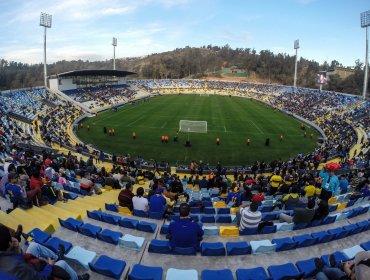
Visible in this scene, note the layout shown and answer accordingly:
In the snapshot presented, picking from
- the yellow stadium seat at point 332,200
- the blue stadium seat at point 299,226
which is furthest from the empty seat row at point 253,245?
the yellow stadium seat at point 332,200

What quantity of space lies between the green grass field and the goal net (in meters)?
0.91

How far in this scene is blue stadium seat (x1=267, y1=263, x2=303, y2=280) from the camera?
217 inches

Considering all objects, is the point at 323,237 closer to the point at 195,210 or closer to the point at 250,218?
the point at 250,218

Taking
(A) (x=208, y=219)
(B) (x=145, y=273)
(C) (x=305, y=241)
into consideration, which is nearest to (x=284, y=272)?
(C) (x=305, y=241)

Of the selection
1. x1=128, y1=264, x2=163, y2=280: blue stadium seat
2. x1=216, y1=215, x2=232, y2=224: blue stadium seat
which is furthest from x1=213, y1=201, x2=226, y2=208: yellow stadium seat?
x1=128, y1=264, x2=163, y2=280: blue stadium seat

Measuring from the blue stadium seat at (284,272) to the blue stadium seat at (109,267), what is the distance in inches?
119

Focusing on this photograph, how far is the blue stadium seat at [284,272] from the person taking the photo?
552cm

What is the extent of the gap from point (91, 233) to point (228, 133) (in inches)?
1270

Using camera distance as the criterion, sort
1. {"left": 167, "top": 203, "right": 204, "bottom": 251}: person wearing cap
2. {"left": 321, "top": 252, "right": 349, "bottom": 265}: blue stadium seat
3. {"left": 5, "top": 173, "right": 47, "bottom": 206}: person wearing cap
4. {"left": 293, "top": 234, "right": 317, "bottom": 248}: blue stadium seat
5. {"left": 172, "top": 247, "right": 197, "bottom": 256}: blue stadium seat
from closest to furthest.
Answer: {"left": 321, "top": 252, "right": 349, "bottom": 265}: blue stadium seat
{"left": 167, "top": 203, "right": 204, "bottom": 251}: person wearing cap
{"left": 172, "top": 247, "right": 197, "bottom": 256}: blue stadium seat
{"left": 293, "top": 234, "right": 317, "bottom": 248}: blue stadium seat
{"left": 5, "top": 173, "right": 47, "bottom": 206}: person wearing cap

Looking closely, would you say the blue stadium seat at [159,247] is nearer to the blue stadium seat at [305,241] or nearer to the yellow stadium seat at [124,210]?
the yellow stadium seat at [124,210]

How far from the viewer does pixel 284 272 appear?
566cm

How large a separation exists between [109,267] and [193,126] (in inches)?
1427

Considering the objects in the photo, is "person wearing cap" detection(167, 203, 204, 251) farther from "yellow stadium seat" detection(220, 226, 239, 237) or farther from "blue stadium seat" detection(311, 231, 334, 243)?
"blue stadium seat" detection(311, 231, 334, 243)

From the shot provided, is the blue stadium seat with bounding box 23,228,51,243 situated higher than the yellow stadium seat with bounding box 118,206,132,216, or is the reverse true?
the blue stadium seat with bounding box 23,228,51,243
